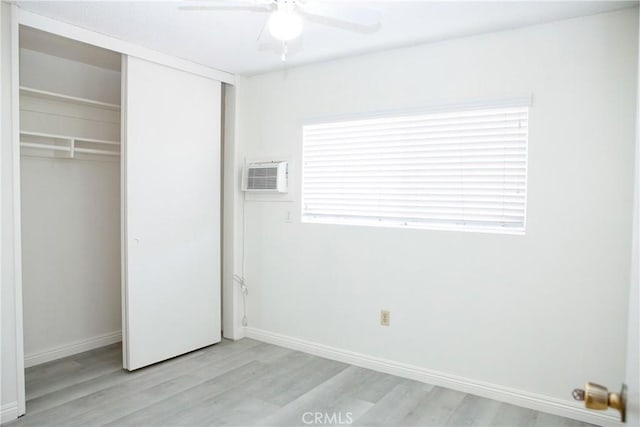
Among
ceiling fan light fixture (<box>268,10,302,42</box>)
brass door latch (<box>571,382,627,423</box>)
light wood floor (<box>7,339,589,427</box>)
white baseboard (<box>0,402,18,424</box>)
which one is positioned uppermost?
ceiling fan light fixture (<box>268,10,302,42</box>)

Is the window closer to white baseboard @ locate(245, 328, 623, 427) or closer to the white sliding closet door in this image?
the white sliding closet door

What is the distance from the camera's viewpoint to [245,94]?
4125 mm

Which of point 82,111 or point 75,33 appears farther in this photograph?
point 82,111

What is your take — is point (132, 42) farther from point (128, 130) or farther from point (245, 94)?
point (245, 94)

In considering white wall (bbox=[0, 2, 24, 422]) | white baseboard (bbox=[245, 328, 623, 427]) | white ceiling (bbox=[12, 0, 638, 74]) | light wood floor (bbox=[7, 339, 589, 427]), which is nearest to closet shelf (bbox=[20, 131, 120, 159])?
white wall (bbox=[0, 2, 24, 422])

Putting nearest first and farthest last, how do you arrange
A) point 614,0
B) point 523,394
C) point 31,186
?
A: point 614,0 < point 523,394 < point 31,186

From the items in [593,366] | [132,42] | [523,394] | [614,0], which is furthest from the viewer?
[132,42]

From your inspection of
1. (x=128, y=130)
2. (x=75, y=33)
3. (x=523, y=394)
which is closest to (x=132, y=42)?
(x=75, y=33)

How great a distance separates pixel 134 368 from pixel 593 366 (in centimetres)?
310

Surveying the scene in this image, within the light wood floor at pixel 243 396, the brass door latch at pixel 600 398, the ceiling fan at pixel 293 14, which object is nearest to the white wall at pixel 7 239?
the light wood floor at pixel 243 396

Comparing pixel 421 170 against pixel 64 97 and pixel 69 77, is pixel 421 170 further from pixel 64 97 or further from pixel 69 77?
pixel 69 77

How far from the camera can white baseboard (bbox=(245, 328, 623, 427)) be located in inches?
104

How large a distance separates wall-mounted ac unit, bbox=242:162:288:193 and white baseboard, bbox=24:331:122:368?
1819mm

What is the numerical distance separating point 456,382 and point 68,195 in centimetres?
336
